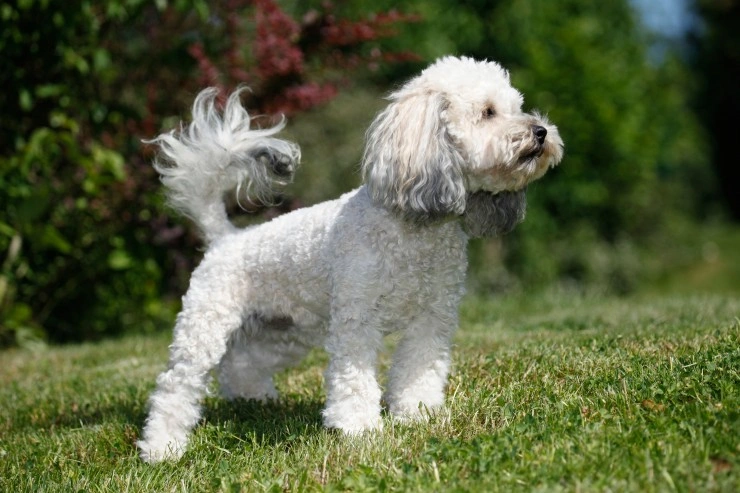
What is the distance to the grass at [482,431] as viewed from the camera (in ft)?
9.86

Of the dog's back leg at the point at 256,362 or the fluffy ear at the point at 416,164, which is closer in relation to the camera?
the fluffy ear at the point at 416,164

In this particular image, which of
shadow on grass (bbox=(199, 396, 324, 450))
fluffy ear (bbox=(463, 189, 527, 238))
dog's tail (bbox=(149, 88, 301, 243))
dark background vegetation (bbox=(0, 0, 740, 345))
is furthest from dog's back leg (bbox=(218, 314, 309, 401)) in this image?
fluffy ear (bbox=(463, 189, 527, 238))

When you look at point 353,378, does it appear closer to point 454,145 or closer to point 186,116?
point 454,145

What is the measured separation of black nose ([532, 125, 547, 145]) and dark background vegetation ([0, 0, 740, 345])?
3.75 feet

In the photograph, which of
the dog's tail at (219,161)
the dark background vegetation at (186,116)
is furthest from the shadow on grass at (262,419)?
the dark background vegetation at (186,116)

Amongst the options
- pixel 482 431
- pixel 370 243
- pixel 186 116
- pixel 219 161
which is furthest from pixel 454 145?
pixel 186 116

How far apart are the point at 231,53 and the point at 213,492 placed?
223 inches

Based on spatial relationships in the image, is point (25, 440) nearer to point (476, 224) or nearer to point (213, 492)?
point (213, 492)

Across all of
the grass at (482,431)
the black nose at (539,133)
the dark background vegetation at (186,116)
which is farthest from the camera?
the dark background vegetation at (186,116)

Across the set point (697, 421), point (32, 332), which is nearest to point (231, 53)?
point (32, 332)

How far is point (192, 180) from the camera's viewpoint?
15.6 ft

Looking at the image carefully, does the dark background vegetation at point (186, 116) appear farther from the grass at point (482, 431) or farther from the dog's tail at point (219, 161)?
the grass at point (482, 431)

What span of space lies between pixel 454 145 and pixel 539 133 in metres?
0.40

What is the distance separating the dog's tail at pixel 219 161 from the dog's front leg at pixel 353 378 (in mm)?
1172
